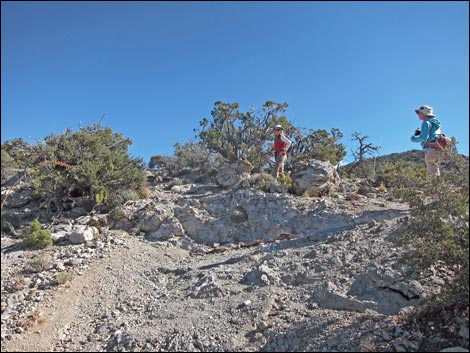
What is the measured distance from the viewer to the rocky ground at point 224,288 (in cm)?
472

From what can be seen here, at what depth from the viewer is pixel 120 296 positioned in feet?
20.1

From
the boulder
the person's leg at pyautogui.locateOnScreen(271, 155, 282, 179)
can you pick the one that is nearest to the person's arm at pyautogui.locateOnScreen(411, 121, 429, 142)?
the boulder

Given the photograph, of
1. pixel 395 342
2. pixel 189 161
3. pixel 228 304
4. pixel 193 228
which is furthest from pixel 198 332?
pixel 189 161

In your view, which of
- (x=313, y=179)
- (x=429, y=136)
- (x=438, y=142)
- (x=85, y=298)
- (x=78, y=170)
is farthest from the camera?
(x=313, y=179)

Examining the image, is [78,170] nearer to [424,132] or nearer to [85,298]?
[85,298]

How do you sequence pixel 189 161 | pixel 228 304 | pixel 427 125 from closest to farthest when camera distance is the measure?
1. pixel 228 304
2. pixel 427 125
3. pixel 189 161

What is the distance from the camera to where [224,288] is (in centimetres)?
603

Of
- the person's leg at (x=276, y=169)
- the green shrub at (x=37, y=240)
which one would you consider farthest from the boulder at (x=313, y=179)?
the green shrub at (x=37, y=240)

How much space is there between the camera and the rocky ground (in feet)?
15.5

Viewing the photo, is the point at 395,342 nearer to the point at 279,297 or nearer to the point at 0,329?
the point at 279,297

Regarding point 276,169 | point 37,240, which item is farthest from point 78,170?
point 276,169

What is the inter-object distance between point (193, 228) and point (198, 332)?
14.2 ft

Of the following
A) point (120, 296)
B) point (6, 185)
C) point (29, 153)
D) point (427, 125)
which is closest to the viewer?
point (120, 296)

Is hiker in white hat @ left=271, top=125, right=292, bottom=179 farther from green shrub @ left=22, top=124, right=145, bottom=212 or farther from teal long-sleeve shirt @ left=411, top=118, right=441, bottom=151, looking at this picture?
teal long-sleeve shirt @ left=411, top=118, right=441, bottom=151
